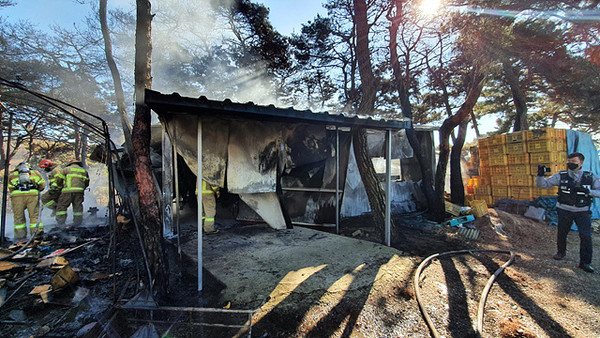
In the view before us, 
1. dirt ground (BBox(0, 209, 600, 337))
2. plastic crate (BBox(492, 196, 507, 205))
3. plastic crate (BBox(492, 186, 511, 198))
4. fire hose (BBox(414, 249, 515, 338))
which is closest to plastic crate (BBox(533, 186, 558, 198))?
plastic crate (BBox(492, 186, 511, 198))

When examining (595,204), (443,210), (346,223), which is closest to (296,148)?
(346,223)

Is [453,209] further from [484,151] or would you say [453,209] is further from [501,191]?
[484,151]

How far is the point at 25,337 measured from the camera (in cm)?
229

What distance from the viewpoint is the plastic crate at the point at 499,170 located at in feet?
26.7

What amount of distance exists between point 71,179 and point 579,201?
11.0m

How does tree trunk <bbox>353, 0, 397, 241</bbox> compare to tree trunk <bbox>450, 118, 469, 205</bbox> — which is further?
tree trunk <bbox>450, 118, 469, 205</bbox>

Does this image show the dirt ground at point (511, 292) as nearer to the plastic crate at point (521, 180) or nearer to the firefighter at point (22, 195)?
the plastic crate at point (521, 180)

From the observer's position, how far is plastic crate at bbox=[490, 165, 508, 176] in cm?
812

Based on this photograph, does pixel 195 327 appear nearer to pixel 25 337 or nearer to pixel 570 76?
pixel 25 337

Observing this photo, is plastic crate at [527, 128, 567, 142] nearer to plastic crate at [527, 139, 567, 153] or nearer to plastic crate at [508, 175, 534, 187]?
plastic crate at [527, 139, 567, 153]

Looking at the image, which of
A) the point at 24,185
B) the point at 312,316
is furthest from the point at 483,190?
the point at 24,185

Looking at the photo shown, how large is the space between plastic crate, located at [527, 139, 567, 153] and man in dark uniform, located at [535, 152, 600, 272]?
13.3ft

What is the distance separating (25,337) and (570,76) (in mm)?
14692

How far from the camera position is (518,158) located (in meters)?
7.82
